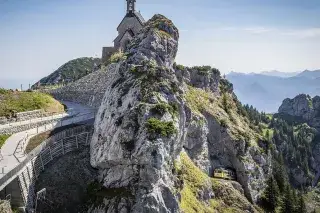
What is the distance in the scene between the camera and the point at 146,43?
65500 millimetres

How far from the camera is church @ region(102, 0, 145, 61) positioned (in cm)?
9841

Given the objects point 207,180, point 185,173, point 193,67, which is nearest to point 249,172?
point 207,180

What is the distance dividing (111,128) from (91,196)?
8.78 meters

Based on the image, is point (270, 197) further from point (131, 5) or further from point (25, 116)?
point (131, 5)

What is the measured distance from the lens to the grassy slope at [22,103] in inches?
2420

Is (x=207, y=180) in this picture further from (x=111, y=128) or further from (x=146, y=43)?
(x=146, y=43)

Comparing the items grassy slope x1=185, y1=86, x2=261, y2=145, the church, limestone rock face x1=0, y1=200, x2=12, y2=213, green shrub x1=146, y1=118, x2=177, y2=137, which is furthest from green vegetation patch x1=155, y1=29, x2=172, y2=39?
limestone rock face x1=0, y1=200, x2=12, y2=213

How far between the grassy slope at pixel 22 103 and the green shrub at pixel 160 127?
25.0 metres

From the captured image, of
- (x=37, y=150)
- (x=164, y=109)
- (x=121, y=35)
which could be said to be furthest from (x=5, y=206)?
(x=121, y=35)

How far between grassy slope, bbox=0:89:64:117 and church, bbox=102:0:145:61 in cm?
3004

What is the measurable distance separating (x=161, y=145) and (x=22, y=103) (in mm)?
31258

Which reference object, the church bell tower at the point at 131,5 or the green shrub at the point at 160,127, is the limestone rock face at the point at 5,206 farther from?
the church bell tower at the point at 131,5

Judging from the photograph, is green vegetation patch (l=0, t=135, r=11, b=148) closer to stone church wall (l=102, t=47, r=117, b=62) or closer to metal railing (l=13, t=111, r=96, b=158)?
metal railing (l=13, t=111, r=96, b=158)

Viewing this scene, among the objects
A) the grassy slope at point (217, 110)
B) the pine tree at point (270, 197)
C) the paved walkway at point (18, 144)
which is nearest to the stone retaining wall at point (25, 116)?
the paved walkway at point (18, 144)
